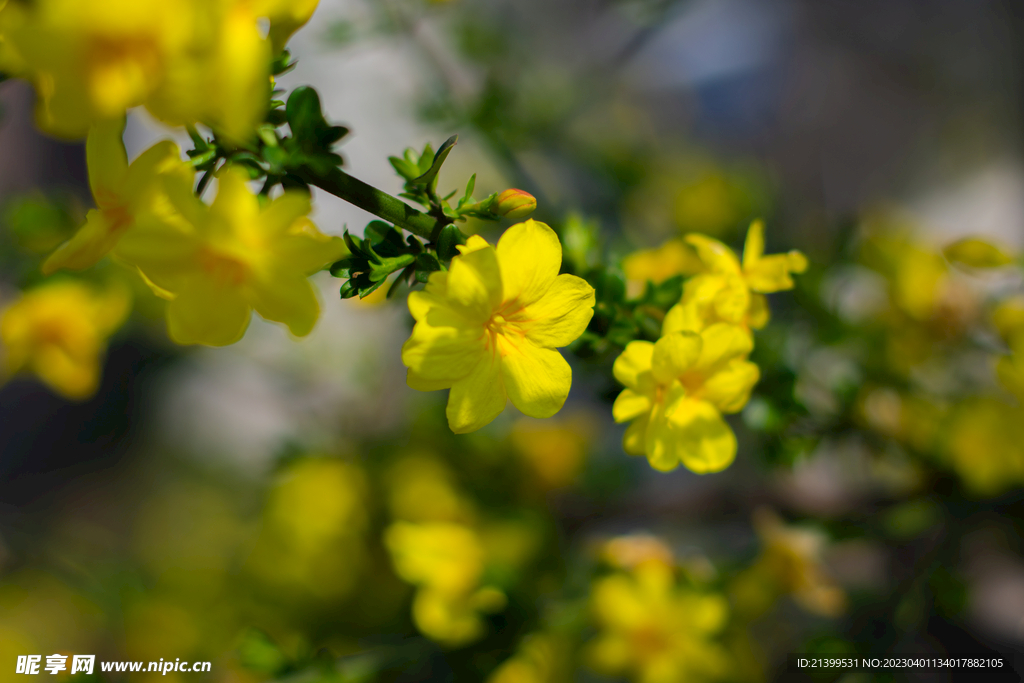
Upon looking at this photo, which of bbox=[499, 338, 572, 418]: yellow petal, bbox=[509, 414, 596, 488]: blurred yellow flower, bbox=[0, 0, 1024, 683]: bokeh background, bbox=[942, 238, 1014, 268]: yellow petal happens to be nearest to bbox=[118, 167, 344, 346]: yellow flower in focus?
bbox=[499, 338, 572, 418]: yellow petal

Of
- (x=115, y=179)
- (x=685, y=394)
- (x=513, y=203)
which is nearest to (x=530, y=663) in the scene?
(x=685, y=394)

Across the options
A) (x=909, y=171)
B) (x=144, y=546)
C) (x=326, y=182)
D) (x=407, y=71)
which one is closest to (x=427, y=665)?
(x=326, y=182)

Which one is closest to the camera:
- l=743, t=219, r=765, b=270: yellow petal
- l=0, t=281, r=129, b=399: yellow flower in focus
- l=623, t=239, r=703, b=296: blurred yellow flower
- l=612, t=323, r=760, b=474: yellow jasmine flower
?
l=612, t=323, r=760, b=474: yellow jasmine flower

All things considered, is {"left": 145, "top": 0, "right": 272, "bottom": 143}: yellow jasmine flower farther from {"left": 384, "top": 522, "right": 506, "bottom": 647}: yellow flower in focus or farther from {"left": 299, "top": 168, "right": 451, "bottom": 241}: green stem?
{"left": 384, "top": 522, "right": 506, "bottom": 647}: yellow flower in focus

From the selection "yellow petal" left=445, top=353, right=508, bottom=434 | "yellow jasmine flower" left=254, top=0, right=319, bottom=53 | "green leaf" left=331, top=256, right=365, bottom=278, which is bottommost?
"yellow petal" left=445, top=353, right=508, bottom=434

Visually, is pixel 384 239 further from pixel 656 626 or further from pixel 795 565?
pixel 795 565

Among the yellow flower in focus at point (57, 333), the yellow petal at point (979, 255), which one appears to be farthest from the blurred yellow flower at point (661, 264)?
the yellow flower in focus at point (57, 333)

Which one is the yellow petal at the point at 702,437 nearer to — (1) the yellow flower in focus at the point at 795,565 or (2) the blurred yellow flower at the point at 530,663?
(2) the blurred yellow flower at the point at 530,663
